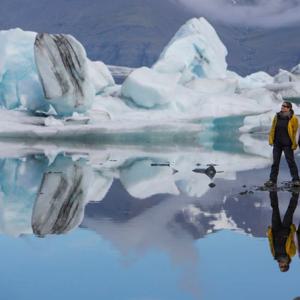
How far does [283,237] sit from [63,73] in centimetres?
1511

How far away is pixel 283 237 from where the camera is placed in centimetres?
512

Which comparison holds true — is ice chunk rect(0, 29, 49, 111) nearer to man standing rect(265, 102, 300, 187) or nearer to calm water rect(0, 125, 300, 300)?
calm water rect(0, 125, 300, 300)

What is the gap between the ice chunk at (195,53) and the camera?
28684mm

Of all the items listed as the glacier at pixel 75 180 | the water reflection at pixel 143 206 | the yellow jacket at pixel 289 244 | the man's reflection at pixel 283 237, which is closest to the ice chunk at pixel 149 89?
the glacier at pixel 75 180

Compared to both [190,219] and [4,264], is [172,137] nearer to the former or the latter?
[190,219]

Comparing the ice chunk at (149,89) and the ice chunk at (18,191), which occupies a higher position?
the ice chunk at (18,191)

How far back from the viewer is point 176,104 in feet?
78.8

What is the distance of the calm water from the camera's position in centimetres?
377

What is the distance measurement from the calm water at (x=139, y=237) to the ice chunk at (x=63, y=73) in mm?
9079

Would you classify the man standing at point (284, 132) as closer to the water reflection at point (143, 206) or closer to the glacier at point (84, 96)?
the water reflection at point (143, 206)

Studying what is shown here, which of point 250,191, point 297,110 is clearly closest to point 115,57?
point 297,110

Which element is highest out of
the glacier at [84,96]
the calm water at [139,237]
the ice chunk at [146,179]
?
the calm water at [139,237]

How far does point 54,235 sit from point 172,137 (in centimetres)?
1825

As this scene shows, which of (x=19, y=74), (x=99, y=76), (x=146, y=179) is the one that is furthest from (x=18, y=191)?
(x=99, y=76)
